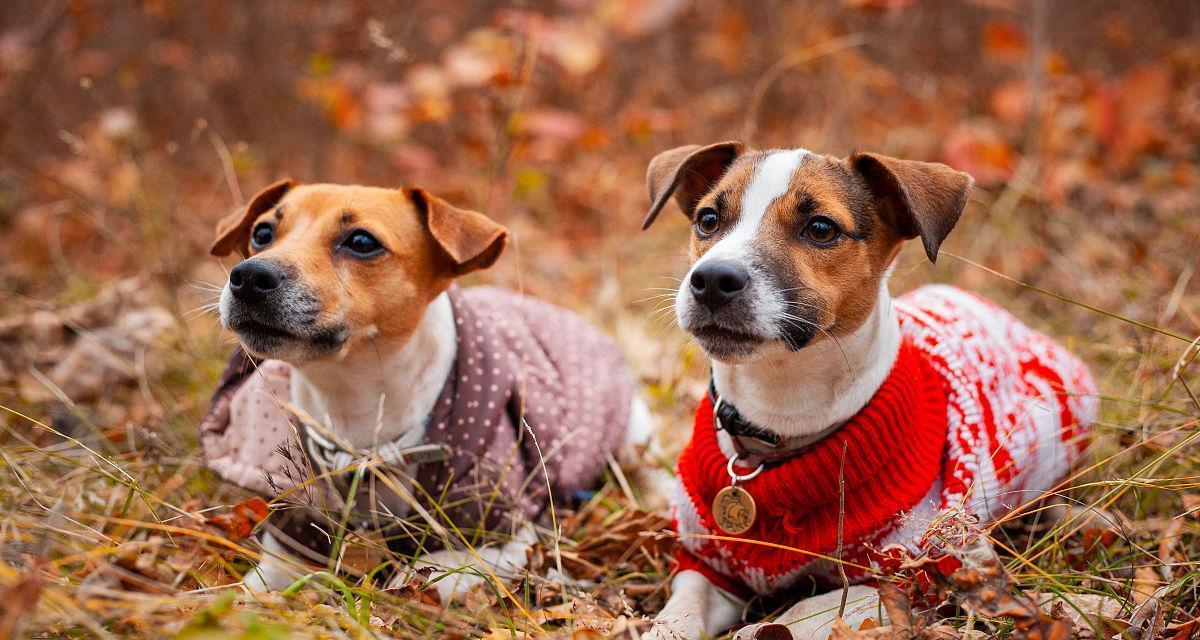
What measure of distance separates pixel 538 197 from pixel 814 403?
18.0ft

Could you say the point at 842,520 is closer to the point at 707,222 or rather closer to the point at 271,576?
the point at 707,222

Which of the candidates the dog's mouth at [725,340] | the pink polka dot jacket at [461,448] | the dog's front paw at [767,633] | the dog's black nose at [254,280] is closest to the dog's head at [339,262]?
the dog's black nose at [254,280]

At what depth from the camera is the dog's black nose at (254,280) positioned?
271cm

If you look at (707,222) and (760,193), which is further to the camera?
(707,222)

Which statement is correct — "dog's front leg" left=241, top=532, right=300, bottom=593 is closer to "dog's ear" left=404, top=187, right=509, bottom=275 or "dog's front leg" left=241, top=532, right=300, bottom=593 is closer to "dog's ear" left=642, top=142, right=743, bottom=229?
"dog's ear" left=404, top=187, right=509, bottom=275

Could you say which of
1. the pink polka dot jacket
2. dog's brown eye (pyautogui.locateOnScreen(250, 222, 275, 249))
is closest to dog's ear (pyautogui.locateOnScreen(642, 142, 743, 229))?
the pink polka dot jacket

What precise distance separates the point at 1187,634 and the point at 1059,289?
141 inches

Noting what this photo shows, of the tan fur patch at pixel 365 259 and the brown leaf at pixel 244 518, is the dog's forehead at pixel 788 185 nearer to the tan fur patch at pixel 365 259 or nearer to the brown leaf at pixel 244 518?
the tan fur patch at pixel 365 259

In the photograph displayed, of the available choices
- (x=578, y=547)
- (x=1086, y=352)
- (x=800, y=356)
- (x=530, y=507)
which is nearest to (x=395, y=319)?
(x=530, y=507)

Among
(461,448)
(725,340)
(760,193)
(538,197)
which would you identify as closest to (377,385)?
(461,448)

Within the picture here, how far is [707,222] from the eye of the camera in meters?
2.88

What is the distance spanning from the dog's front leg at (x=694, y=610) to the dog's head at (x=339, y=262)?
1273 mm

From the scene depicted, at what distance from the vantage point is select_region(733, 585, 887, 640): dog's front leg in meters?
2.48

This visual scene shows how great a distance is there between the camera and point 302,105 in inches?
300
